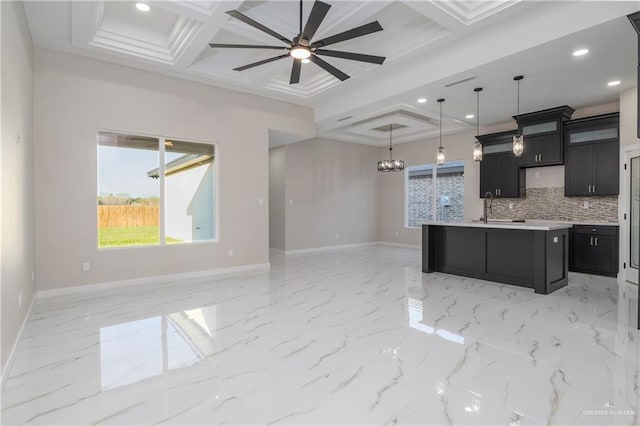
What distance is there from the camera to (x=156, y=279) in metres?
5.37

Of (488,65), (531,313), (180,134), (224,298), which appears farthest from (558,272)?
(180,134)

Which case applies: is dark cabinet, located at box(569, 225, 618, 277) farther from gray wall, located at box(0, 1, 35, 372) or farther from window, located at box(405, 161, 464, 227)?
gray wall, located at box(0, 1, 35, 372)

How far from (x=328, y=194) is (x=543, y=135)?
502 cm

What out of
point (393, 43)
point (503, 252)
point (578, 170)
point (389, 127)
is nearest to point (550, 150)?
point (578, 170)

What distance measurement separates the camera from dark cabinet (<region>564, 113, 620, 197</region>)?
5.65 metres

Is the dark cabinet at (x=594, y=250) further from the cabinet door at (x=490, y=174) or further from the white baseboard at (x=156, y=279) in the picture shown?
the white baseboard at (x=156, y=279)

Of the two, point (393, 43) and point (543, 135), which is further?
point (543, 135)

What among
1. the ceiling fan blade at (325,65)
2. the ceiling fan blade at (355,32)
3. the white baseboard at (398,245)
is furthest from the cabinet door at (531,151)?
the ceiling fan blade at (355,32)

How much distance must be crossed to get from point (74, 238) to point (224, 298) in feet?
7.52

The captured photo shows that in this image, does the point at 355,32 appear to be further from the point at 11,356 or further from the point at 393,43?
the point at 11,356

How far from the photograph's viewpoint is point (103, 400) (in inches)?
84.0

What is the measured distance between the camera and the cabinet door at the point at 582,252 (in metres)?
5.75

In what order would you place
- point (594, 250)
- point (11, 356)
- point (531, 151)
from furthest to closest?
point (531, 151), point (594, 250), point (11, 356)

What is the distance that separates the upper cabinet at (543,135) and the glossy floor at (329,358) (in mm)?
2752
